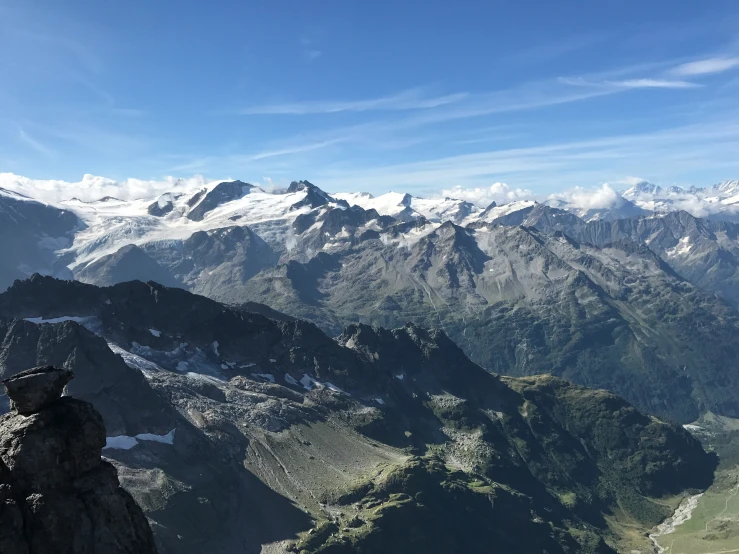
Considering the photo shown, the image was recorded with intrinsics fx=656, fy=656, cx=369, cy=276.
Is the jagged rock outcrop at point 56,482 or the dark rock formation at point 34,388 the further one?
the dark rock formation at point 34,388

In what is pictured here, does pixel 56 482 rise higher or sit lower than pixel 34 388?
lower

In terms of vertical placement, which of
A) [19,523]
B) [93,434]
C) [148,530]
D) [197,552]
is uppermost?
[93,434]

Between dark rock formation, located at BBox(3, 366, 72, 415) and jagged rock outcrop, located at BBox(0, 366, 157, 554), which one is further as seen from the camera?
dark rock formation, located at BBox(3, 366, 72, 415)

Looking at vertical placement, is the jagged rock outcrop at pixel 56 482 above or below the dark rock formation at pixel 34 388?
below

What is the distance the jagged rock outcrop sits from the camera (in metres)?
48.4

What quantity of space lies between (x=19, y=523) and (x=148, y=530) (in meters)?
10.9

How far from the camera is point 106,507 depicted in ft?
171

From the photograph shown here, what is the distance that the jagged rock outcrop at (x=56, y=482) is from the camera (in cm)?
4838

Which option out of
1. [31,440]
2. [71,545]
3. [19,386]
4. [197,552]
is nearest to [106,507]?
[71,545]

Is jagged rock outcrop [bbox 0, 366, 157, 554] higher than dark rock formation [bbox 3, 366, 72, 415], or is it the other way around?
dark rock formation [bbox 3, 366, 72, 415]

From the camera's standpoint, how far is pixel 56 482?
167 ft

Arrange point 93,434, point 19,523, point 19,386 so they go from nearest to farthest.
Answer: point 19,523, point 19,386, point 93,434

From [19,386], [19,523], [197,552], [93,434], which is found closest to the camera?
[19,523]

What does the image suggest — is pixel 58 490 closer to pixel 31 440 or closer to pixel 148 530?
pixel 31 440
